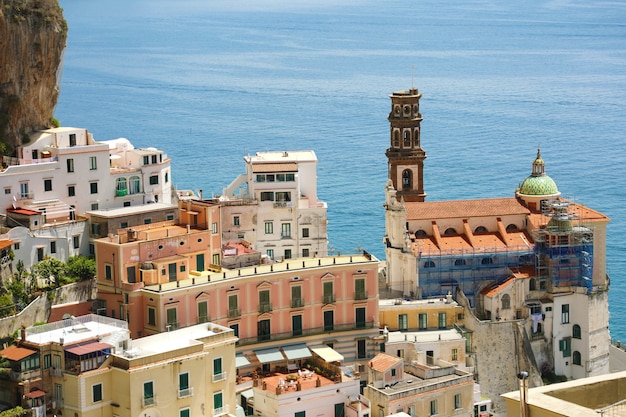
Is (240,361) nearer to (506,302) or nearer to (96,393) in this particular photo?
(96,393)

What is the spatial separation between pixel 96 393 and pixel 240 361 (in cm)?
793

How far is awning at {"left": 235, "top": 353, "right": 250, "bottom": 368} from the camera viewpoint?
160 feet

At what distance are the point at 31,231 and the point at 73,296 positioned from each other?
341cm

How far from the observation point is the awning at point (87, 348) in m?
42.2

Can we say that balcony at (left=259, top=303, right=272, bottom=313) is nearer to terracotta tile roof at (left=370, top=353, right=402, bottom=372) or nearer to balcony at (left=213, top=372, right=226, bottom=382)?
terracotta tile roof at (left=370, top=353, right=402, bottom=372)

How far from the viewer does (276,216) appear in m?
60.0

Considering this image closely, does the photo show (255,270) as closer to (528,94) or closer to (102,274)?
(102,274)

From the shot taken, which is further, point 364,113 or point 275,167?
point 364,113

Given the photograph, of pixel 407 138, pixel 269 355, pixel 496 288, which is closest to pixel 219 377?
pixel 269 355

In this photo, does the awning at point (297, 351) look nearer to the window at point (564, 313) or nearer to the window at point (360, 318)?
the window at point (360, 318)

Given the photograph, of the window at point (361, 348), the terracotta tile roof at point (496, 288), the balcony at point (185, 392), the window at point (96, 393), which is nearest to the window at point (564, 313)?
Result: the terracotta tile roof at point (496, 288)

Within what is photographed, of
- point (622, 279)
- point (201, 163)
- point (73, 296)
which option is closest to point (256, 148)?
point (201, 163)

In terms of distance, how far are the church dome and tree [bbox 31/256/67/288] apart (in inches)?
884

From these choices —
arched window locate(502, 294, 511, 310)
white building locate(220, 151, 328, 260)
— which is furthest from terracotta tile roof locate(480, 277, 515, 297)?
white building locate(220, 151, 328, 260)
